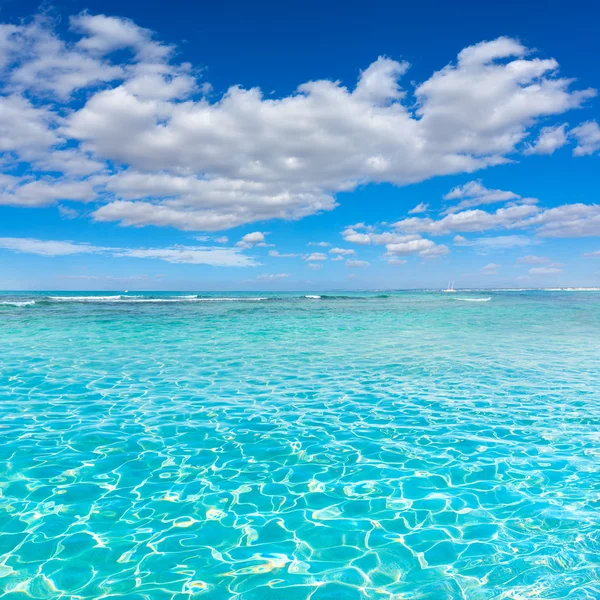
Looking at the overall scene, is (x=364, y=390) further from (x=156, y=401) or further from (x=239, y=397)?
(x=156, y=401)

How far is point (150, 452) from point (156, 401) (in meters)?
2.85

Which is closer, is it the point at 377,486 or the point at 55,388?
the point at 377,486

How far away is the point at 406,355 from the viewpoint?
1505cm

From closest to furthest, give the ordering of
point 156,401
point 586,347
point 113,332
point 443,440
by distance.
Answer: point 443,440 < point 156,401 < point 586,347 < point 113,332

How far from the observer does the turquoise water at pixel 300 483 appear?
4070 millimetres

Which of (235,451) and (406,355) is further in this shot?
(406,355)

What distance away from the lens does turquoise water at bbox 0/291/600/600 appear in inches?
160

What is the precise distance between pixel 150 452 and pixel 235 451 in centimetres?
126

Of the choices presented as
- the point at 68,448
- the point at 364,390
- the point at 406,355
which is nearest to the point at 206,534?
the point at 68,448

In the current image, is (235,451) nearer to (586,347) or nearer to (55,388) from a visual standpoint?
(55,388)

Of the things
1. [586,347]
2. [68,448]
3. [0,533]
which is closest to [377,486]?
[0,533]

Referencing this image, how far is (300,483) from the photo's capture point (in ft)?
19.1

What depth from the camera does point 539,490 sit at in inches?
219

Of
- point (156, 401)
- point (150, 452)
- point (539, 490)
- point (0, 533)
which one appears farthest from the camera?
point (156, 401)
